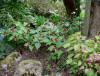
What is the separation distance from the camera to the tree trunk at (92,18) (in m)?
2.69

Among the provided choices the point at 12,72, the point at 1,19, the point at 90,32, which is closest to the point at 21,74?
the point at 12,72

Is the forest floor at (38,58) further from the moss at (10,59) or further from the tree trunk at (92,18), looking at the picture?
the tree trunk at (92,18)

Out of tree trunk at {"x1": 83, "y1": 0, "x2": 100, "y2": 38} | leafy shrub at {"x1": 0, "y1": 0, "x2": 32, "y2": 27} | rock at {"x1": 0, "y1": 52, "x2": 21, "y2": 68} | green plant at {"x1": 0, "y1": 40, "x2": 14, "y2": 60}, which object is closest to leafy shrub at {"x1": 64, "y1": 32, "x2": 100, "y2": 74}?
tree trunk at {"x1": 83, "y1": 0, "x2": 100, "y2": 38}

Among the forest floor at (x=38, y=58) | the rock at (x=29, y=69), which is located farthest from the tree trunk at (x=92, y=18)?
the rock at (x=29, y=69)

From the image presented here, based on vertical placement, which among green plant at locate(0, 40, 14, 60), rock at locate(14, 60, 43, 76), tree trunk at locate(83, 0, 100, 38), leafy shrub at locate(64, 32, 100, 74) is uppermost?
tree trunk at locate(83, 0, 100, 38)

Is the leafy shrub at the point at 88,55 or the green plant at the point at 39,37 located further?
the green plant at the point at 39,37

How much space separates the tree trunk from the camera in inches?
106

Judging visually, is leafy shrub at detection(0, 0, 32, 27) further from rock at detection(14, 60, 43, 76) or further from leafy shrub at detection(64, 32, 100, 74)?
leafy shrub at detection(64, 32, 100, 74)

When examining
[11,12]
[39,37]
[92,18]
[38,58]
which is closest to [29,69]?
[38,58]

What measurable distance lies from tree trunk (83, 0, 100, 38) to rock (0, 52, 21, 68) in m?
2.21

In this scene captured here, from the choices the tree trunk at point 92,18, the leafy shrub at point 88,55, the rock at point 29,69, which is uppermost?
the tree trunk at point 92,18

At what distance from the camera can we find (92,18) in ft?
9.16

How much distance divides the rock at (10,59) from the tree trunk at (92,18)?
221 cm

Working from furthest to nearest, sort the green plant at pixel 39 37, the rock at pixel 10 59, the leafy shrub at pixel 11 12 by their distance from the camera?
1. the leafy shrub at pixel 11 12
2. the rock at pixel 10 59
3. the green plant at pixel 39 37
